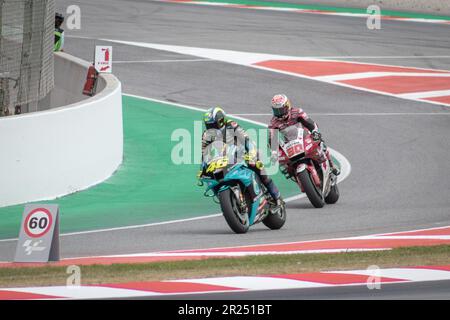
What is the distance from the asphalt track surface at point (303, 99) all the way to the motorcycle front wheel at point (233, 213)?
0.15 metres

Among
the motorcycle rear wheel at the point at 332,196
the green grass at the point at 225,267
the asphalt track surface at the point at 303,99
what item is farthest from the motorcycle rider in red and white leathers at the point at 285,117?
the green grass at the point at 225,267

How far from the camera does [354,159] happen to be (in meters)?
21.3

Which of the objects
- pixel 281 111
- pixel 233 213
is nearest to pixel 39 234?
pixel 233 213

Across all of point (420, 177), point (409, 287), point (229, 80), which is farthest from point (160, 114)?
point (409, 287)

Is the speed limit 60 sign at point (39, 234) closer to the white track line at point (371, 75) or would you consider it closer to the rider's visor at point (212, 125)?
the rider's visor at point (212, 125)

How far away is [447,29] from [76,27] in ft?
36.3

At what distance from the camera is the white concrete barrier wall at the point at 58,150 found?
17312 mm

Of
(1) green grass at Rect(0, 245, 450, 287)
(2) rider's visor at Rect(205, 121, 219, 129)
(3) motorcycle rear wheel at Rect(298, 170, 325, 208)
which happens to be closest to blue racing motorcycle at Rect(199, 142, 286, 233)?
(2) rider's visor at Rect(205, 121, 219, 129)

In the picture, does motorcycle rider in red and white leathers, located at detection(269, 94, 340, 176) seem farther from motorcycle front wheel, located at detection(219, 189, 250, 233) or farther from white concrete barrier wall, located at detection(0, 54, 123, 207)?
white concrete barrier wall, located at detection(0, 54, 123, 207)

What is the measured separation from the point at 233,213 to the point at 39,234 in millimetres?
2872

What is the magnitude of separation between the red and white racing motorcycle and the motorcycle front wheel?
6.93 ft

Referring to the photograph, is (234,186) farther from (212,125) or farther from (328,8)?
(328,8)

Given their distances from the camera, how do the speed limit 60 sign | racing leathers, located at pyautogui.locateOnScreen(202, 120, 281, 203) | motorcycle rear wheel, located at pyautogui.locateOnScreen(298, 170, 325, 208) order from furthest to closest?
motorcycle rear wheel, located at pyautogui.locateOnScreen(298, 170, 325, 208)
racing leathers, located at pyautogui.locateOnScreen(202, 120, 281, 203)
the speed limit 60 sign

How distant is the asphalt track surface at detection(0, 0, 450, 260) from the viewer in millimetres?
15914
